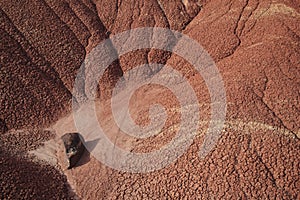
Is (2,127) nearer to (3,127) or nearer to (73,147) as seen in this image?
(3,127)

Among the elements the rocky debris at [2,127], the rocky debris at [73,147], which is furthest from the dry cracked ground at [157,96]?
the rocky debris at [73,147]

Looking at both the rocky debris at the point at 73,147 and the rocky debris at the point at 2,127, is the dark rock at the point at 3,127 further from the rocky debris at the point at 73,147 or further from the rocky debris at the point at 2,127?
the rocky debris at the point at 73,147

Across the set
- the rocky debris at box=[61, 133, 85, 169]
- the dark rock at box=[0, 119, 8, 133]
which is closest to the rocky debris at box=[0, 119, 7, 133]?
the dark rock at box=[0, 119, 8, 133]

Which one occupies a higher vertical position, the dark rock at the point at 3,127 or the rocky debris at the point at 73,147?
the dark rock at the point at 3,127

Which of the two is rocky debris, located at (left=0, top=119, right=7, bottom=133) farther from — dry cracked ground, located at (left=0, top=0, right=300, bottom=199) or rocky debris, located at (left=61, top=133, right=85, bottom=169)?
rocky debris, located at (left=61, top=133, right=85, bottom=169)

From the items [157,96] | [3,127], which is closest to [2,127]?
[3,127]
